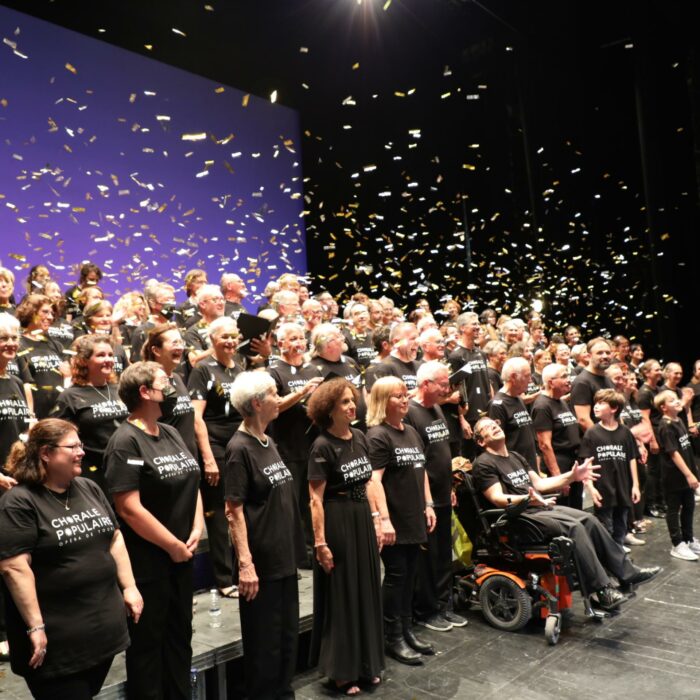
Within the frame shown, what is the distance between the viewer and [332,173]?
34.4ft

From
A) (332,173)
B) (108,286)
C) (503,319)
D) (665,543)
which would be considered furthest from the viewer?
(332,173)

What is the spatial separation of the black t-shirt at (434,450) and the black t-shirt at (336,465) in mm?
847

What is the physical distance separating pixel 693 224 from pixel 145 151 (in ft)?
26.3

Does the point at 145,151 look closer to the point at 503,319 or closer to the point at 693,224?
the point at 503,319

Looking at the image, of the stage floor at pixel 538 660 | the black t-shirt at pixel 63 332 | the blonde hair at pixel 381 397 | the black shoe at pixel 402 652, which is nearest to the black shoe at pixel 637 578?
the stage floor at pixel 538 660

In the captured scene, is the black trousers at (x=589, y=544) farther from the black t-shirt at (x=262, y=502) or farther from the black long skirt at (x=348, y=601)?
the black t-shirt at (x=262, y=502)

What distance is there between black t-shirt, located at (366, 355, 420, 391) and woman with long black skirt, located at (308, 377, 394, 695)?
4.99 feet

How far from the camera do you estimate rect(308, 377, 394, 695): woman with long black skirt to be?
374 centimetres

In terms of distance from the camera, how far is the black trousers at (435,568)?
4.61m

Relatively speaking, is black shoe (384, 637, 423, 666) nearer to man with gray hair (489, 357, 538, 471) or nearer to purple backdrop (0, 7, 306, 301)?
man with gray hair (489, 357, 538, 471)

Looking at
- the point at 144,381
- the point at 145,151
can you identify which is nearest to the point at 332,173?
the point at 145,151

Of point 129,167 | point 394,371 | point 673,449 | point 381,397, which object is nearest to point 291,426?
point 381,397

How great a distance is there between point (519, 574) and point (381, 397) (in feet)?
5.08

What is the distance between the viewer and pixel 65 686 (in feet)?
8.23
